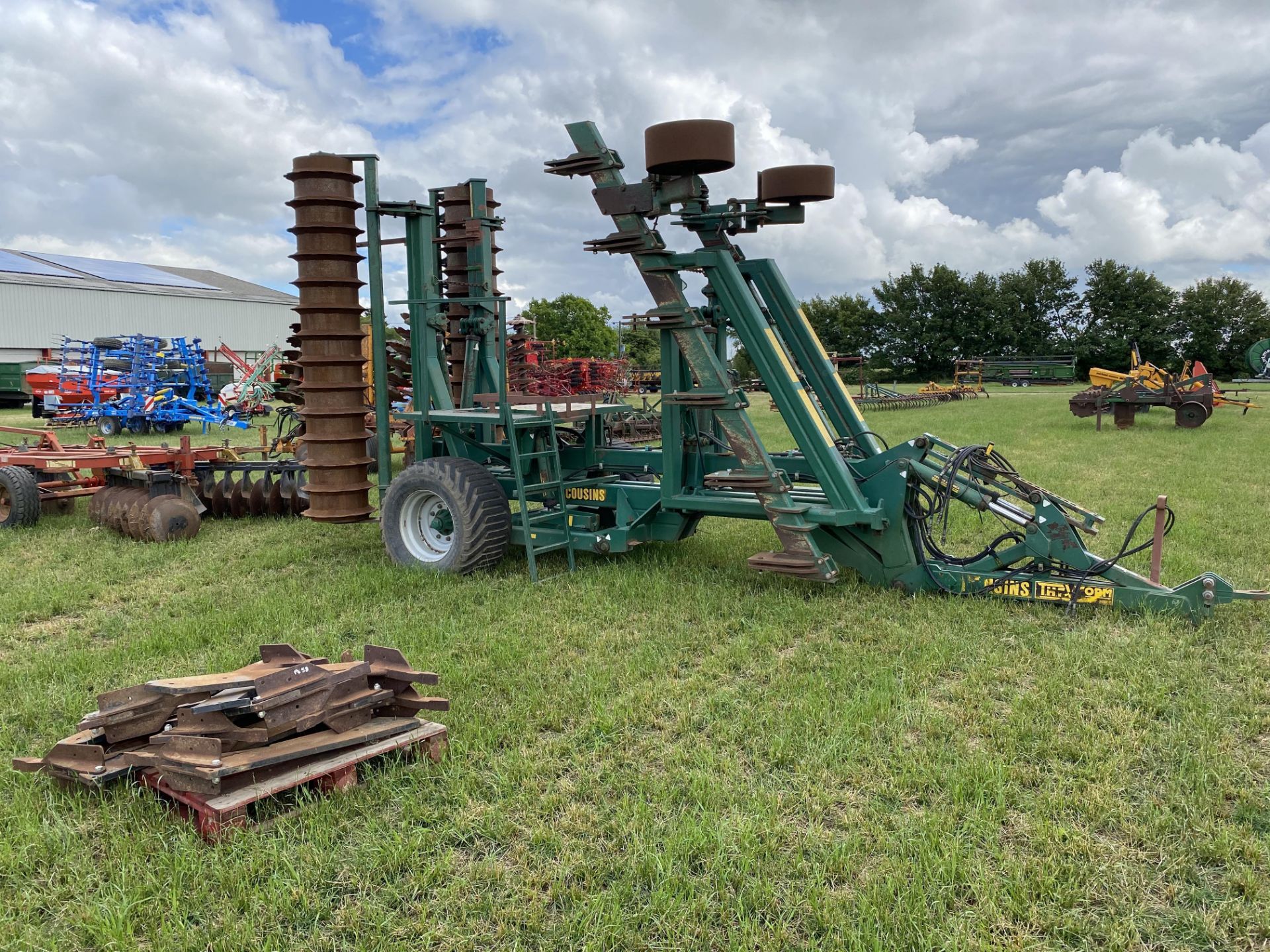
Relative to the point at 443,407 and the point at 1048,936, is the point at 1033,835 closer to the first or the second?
the point at 1048,936

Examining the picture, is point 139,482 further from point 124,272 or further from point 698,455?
point 124,272

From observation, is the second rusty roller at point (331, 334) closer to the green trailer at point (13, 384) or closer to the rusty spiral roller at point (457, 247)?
the rusty spiral roller at point (457, 247)

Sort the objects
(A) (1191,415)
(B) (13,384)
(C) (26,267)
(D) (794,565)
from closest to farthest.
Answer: (D) (794,565) → (A) (1191,415) → (B) (13,384) → (C) (26,267)

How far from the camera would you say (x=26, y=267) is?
51.4 m

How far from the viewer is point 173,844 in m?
3.09

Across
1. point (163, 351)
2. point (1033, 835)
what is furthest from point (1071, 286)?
point (1033, 835)

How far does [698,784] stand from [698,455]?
3483 millimetres

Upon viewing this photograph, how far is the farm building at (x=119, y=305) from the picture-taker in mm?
49344

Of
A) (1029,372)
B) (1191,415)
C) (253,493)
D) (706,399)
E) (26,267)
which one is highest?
(26,267)

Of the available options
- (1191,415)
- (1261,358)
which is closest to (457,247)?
(1191,415)

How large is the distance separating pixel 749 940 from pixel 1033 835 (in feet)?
3.83

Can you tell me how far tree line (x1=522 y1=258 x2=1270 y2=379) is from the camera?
54.2 metres

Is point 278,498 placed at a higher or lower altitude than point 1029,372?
lower

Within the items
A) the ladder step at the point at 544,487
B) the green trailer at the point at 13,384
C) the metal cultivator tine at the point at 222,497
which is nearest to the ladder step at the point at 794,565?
the ladder step at the point at 544,487
